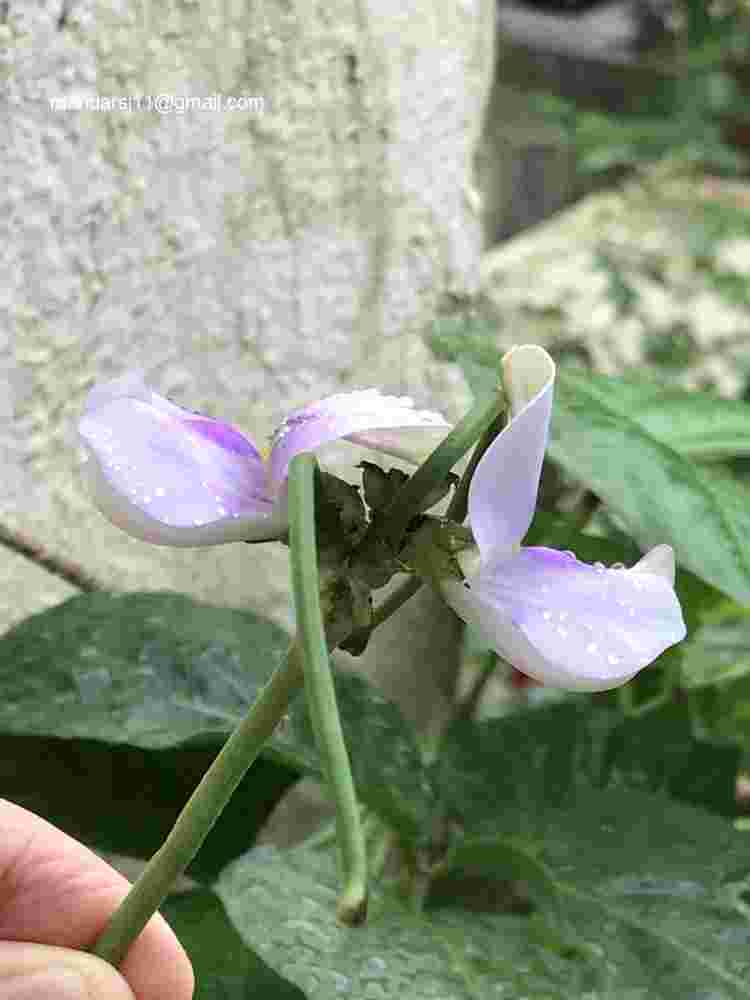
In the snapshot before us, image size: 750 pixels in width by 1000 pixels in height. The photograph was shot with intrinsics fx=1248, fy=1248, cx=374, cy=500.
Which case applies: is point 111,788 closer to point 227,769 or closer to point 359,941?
point 359,941

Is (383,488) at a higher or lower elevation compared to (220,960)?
higher

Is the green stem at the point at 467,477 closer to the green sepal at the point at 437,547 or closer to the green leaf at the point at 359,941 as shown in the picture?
the green sepal at the point at 437,547

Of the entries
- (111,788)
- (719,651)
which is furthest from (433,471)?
(719,651)

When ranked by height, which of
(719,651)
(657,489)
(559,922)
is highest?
(657,489)

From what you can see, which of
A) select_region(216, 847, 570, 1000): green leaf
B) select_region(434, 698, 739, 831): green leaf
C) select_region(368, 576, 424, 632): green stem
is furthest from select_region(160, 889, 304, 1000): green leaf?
select_region(368, 576, 424, 632): green stem

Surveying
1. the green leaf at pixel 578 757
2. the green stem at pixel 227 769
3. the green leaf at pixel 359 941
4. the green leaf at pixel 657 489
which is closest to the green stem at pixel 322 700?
the green stem at pixel 227 769

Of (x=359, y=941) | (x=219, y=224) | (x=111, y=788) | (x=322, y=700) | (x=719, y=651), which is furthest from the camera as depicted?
(x=719, y=651)
